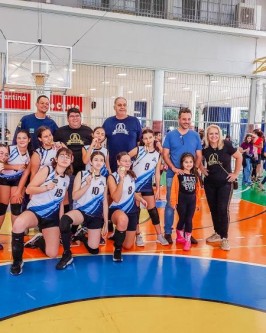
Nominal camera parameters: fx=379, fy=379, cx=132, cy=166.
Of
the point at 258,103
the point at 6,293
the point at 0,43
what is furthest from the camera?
the point at 258,103

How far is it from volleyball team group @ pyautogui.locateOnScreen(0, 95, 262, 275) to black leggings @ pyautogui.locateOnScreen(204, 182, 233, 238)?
0.01 metres

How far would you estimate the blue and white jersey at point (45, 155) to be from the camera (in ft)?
16.0

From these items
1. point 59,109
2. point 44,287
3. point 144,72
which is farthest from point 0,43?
point 44,287

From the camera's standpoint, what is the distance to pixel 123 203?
481cm

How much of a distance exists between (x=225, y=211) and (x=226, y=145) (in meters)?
0.91

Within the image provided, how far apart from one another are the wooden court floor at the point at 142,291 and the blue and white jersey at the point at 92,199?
595 mm

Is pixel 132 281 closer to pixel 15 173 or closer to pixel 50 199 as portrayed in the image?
pixel 50 199

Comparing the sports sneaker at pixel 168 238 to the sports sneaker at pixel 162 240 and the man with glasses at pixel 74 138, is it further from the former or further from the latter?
the man with glasses at pixel 74 138

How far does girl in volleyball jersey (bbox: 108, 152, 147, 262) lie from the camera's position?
15.2 ft

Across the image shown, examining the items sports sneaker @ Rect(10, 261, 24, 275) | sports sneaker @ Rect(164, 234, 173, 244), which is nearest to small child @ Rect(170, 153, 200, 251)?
sports sneaker @ Rect(164, 234, 173, 244)

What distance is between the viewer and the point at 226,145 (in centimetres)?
524

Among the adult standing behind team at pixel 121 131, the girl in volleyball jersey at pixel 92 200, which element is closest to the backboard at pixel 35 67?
the adult standing behind team at pixel 121 131

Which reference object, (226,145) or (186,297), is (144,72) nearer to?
(226,145)

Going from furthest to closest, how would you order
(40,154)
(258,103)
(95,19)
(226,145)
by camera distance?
(258,103), (95,19), (226,145), (40,154)
